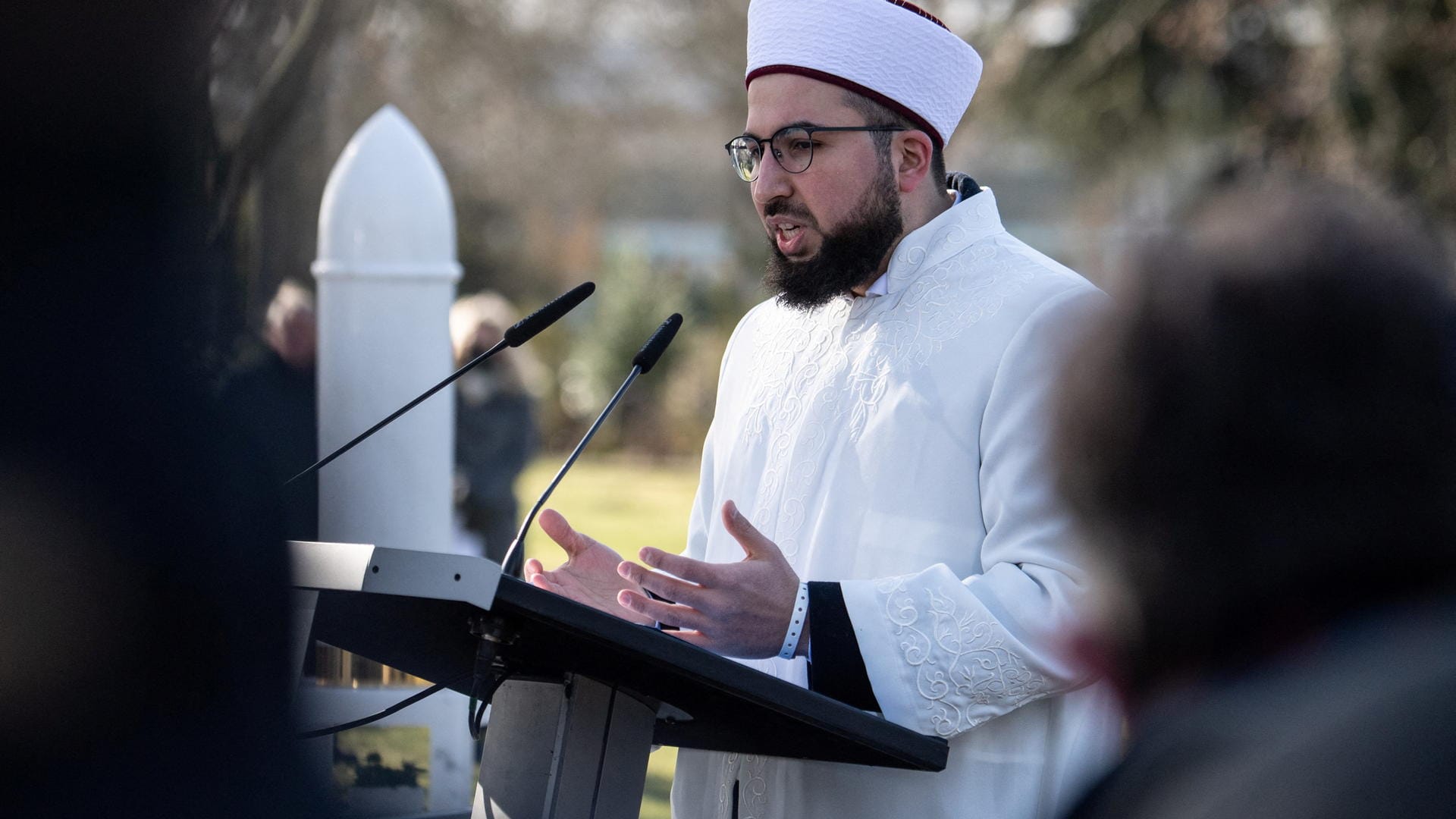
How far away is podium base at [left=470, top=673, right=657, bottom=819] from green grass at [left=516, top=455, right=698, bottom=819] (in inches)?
312

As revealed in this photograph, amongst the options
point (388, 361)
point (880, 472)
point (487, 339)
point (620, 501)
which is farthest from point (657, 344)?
point (620, 501)

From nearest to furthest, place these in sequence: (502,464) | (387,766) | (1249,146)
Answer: (387,766) < (502,464) < (1249,146)

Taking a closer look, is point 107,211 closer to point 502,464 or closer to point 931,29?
point 931,29

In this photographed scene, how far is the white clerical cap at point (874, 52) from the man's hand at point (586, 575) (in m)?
1.07

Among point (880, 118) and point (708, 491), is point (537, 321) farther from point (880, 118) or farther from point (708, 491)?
point (880, 118)

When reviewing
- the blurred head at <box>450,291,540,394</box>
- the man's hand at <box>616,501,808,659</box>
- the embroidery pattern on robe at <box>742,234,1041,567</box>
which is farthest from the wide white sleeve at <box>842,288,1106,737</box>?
the blurred head at <box>450,291,540,394</box>

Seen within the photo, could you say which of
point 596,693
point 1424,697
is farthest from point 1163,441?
point 596,693

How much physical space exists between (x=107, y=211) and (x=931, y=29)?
2.08m

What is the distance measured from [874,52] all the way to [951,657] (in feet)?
4.01

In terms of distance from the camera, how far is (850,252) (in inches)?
106

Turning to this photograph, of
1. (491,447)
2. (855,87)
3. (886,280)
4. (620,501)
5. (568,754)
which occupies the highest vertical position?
(855,87)

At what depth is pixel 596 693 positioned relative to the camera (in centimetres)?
195

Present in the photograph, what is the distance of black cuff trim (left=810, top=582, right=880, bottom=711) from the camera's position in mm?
2203

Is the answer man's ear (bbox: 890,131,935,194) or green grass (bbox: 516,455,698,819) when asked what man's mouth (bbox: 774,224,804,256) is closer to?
man's ear (bbox: 890,131,935,194)
